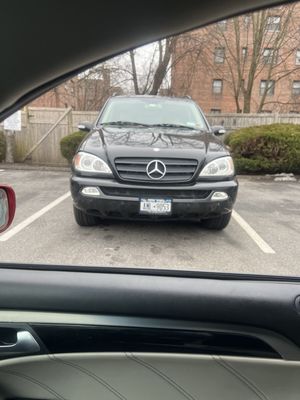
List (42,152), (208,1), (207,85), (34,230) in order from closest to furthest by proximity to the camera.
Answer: (208,1) < (34,230) < (207,85) < (42,152)

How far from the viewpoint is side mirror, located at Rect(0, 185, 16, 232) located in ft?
4.17

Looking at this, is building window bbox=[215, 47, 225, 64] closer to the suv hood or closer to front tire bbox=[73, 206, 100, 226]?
the suv hood

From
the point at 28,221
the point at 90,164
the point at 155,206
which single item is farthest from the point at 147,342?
the point at 28,221

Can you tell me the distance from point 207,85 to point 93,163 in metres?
2.99

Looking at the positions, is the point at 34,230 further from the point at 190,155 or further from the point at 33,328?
the point at 33,328

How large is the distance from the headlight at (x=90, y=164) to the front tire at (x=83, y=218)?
0.49 meters

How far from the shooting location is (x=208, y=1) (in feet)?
3.28

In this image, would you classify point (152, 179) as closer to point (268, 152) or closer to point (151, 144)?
point (151, 144)

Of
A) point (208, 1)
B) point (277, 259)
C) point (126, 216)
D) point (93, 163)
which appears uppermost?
point (208, 1)

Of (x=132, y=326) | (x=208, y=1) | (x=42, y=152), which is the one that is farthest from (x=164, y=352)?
(x=42, y=152)

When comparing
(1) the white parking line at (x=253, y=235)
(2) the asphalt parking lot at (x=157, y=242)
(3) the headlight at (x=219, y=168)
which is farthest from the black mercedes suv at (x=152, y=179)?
(1) the white parking line at (x=253, y=235)

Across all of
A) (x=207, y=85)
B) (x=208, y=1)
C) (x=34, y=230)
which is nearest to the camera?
(x=208, y=1)

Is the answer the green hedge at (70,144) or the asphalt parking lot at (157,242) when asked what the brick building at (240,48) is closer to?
the asphalt parking lot at (157,242)

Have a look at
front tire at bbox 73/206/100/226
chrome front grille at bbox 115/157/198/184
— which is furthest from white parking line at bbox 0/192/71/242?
chrome front grille at bbox 115/157/198/184
